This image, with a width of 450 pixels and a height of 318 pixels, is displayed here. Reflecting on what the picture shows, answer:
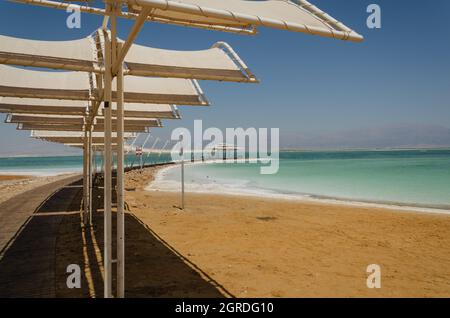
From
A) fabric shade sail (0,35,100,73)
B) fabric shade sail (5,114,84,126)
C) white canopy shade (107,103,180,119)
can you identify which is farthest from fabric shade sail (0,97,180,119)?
fabric shade sail (0,35,100,73)

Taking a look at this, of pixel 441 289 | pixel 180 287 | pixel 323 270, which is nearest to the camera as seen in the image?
pixel 180 287

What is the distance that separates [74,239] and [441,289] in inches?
318

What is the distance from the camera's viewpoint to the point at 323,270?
7320 mm

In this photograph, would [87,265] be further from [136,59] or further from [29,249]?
[136,59]

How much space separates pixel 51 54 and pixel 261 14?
3483mm

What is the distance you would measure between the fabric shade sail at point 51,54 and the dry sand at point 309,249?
4.21 metres

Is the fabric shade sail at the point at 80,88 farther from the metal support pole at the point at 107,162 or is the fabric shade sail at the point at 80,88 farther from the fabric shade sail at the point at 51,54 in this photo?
the metal support pole at the point at 107,162

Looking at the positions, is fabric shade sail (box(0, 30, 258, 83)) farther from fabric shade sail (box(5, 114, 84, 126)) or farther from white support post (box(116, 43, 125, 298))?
fabric shade sail (box(5, 114, 84, 126))

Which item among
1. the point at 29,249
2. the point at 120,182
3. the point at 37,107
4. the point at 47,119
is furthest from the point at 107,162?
the point at 47,119

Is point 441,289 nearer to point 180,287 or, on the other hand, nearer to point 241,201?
point 180,287

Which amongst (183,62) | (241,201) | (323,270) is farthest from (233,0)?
(241,201)

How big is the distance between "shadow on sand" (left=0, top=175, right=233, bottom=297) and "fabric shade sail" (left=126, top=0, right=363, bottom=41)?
4124mm

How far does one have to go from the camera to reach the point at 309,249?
9172mm
